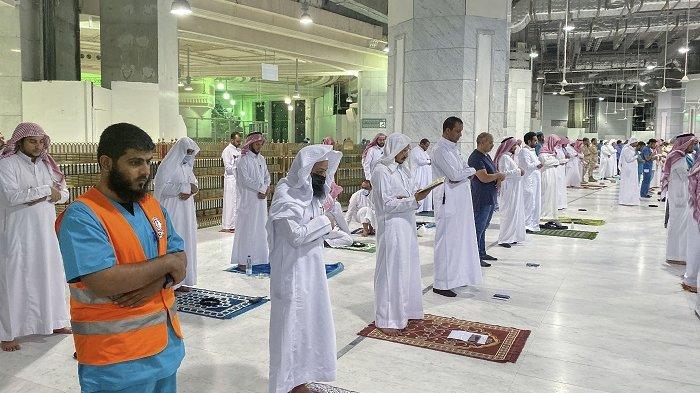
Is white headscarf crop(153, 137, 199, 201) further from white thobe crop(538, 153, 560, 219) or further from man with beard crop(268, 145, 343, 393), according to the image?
white thobe crop(538, 153, 560, 219)

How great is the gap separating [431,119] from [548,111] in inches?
1012

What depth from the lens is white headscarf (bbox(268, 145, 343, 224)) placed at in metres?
2.95

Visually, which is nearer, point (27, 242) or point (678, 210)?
point (27, 242)

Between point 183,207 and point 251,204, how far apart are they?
3.68 ft

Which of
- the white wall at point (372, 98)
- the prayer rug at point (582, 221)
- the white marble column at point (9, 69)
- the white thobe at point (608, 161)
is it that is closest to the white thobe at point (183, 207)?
the white marble column at point (9, 69)

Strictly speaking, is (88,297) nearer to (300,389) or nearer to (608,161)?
(300,389)

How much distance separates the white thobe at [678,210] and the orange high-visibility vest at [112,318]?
650 centimetres

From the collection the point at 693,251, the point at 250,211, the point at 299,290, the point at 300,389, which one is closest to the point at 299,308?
the point at 299,290

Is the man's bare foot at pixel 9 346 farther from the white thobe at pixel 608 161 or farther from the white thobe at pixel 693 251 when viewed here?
the white thobe at pixel 608 161

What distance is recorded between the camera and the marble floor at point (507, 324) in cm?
337

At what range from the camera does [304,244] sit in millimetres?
2969

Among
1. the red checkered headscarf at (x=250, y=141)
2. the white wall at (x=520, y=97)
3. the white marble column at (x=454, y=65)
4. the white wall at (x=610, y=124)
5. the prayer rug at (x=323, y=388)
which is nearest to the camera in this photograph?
the prayer rug at (x=323, y=388)

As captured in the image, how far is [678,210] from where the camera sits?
6.57 metres

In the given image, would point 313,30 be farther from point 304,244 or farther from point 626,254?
point 304,244
